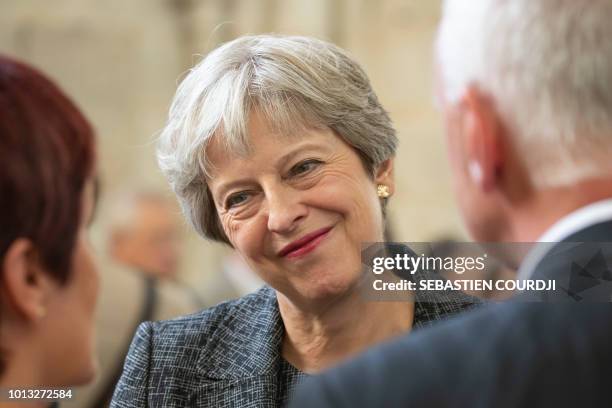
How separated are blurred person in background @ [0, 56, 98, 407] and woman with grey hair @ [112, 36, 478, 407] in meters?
0.75

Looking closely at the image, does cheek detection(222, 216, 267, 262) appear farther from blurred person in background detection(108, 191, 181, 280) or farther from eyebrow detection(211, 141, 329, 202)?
blurred person in background detection(108, 191, 181, 280)

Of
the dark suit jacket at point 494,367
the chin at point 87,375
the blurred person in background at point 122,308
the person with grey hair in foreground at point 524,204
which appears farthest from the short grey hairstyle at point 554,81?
the blurred person in background at point 122,308

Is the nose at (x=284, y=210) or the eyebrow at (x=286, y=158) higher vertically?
the eyebrow at (x=286, y=158)

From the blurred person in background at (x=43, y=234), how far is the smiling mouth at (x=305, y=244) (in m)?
0.75

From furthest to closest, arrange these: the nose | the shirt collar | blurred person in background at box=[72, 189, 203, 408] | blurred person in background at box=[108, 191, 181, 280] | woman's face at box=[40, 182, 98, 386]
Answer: blurred person in background at box=[108, 191, 181, 280] < blurred person in background at box=[72, 189, 203, 408] < the nose < woman's face at box=[40, 182, 98, 386] < the shirt collar

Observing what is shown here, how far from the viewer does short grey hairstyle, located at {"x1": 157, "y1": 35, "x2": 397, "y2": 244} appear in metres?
2.55

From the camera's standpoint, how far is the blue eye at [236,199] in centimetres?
257

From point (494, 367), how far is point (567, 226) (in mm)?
232

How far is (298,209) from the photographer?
99.5 inches

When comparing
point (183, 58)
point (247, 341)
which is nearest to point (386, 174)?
point (247, 341)

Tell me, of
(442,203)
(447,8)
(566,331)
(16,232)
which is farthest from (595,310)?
(442,203)

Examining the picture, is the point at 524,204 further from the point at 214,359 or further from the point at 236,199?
the point at 214,359

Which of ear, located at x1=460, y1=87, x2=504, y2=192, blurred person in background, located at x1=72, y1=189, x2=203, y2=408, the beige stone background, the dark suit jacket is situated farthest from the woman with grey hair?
the beige stone background

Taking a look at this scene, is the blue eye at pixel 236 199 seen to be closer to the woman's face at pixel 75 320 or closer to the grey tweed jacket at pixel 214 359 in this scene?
the grey tweed jacket at pixel 214 359
